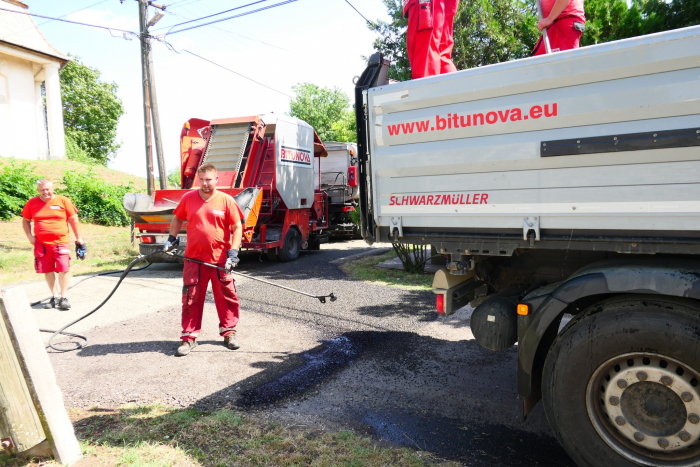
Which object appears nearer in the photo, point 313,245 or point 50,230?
point 50,230

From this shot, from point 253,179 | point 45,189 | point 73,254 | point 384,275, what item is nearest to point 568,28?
point 384,275

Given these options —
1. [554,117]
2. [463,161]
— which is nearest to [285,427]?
[463,161]

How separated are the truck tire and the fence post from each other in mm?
2851

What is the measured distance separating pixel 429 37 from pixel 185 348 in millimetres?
3668

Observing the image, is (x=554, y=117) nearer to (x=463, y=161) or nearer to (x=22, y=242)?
(x=463, y=161)

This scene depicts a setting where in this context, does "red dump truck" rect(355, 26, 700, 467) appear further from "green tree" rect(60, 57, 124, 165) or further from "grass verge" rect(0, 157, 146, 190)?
"green tree" rect(60, 57, 124, 165)

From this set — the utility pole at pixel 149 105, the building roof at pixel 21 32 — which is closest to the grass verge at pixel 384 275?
the utility pole at pixel 149 105

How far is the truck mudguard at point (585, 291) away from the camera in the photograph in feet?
7.47

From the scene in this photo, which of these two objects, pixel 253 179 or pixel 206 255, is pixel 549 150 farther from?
pixel 253 179

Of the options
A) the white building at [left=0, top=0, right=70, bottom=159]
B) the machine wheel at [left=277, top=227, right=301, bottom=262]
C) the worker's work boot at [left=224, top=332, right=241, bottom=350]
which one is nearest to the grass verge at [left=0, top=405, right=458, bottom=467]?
the worker's work boot at [left=224, top=332, right=241, bottom=350]

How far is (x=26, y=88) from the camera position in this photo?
2094 centimetres

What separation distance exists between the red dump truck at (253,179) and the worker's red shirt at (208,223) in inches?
152

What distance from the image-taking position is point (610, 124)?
99.4 inches

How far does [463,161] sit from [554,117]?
592 mm
